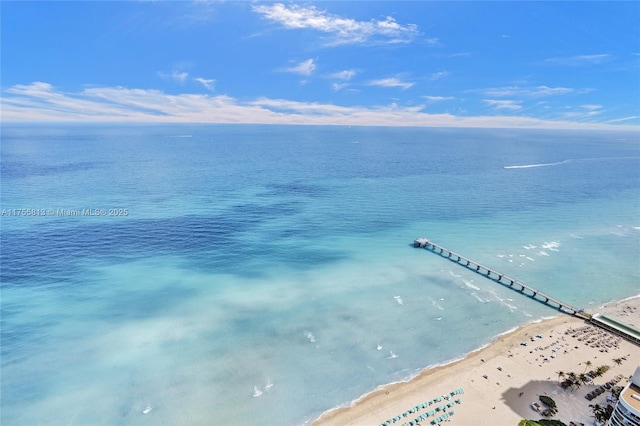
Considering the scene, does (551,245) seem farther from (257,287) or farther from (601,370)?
(257,287)

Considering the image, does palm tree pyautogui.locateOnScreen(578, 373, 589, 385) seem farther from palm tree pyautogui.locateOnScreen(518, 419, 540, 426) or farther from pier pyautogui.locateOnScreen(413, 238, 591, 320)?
pier pyautogui.locateOnScreen(413, 238, 591, 320)

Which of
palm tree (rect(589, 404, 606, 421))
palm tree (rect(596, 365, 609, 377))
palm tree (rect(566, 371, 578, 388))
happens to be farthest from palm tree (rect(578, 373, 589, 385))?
palm tree (rect(589, 404, 606, 421))

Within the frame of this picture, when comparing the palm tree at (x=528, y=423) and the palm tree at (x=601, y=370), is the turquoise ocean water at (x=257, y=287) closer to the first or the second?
the palm tree at (x=601, y=370)

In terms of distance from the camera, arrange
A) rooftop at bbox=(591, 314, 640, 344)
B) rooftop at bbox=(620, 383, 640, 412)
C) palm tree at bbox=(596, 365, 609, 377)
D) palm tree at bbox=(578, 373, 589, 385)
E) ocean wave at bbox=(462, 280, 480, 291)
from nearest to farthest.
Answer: rooftop at bbox=(620, 383, 640, 412), palm tree at bbox=(578, 373, 589, 385), palm tree at bbox=(596, 365, 609, 377), rooftop at bbox=(591, 314, 640, 344), ocean wave at bbox=(462, 280, 480, 291)

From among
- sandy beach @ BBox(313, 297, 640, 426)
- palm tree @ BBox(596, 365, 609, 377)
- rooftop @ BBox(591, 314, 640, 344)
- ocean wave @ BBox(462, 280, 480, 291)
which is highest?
ocean wave @ BBox(462, 280, 480, 291)

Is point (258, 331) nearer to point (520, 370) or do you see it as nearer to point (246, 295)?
point (246, 295)

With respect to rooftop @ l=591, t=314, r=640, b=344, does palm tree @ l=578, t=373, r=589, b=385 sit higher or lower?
lower

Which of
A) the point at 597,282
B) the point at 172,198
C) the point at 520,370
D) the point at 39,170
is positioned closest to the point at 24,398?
the point at 520,370
